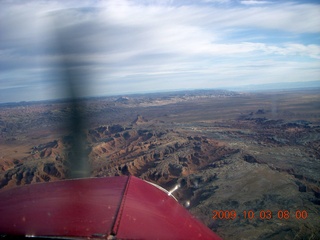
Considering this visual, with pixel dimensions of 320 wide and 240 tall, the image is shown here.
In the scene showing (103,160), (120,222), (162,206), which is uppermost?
(120,222)

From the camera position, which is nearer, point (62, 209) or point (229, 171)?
point (62, 209)

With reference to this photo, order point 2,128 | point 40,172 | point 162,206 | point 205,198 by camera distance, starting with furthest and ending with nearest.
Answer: point 2,128 → point 40,172 → point 205,198 → point 162,206

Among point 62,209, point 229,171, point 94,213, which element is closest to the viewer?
point 94,213

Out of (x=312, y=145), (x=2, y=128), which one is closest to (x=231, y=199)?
(x=312, y=145)

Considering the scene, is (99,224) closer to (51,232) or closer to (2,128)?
(51,232)

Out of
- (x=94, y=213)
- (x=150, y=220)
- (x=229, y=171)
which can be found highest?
(x=94, y=213)
